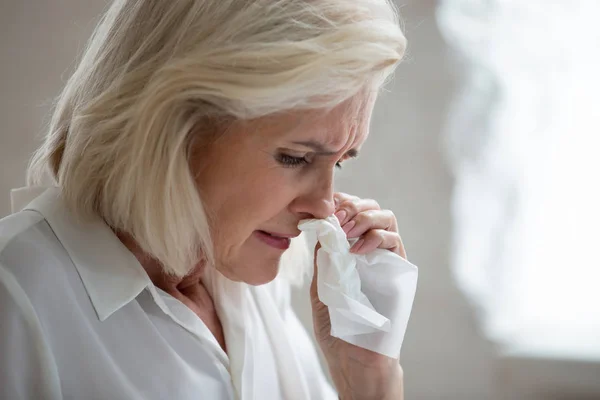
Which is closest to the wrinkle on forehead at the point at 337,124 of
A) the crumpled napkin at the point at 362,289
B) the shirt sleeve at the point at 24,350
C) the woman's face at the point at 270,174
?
the woman's face at the point at 270,174

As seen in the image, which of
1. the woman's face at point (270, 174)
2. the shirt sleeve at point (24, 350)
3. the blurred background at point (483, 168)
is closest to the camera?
the shirt sleeve at point (24, 350)

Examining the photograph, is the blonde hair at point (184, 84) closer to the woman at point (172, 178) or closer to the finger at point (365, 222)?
the woman at point (172, 178)

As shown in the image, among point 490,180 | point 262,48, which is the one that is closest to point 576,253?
point 490,180

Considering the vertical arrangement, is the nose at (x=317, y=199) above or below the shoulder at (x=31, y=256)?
above

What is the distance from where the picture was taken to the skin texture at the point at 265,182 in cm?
102

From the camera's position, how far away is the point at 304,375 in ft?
4.34

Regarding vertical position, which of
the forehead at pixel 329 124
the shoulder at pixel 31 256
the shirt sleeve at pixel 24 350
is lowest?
the shirt sleeve at pixel 24 350

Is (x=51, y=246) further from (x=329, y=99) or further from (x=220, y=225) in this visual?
(x=329, y=99)

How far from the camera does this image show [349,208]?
1.25 metres

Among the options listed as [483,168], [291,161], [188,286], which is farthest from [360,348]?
[483,168]

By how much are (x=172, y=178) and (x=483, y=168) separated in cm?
89

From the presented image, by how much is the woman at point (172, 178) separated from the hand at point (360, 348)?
15 centimetres

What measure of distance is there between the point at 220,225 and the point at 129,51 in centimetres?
29

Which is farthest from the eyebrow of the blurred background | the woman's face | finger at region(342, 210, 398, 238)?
the blurred background
